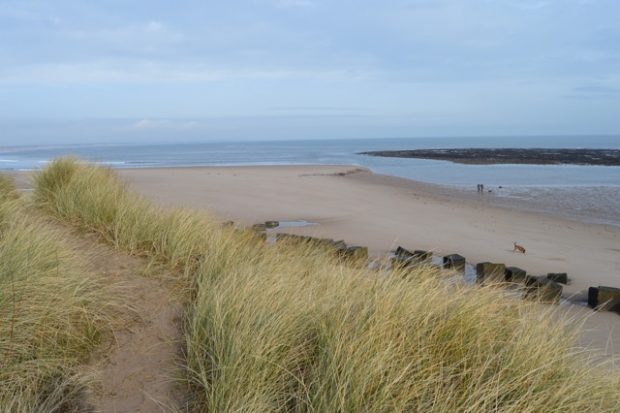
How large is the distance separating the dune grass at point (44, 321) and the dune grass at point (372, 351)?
2.40ft

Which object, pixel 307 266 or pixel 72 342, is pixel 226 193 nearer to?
pixel 307 266

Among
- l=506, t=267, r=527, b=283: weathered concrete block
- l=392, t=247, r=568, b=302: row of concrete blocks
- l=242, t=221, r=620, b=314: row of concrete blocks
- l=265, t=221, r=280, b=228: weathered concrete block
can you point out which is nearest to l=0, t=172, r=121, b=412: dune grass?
l=242, t=221, r=620, b=314: row of concrete blocks

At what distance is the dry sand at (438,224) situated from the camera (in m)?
9.60

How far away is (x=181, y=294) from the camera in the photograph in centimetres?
530

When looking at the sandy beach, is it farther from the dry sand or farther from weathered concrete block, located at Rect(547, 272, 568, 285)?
weathered concrete block, located at Rect(547, 272, 568, 285)

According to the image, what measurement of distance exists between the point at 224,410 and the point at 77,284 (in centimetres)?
208

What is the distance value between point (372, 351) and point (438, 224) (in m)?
11.0

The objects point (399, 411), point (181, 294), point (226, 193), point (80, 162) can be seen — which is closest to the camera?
point (399, 411)

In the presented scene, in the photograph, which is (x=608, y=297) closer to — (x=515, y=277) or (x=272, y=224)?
(x=515, y=277)

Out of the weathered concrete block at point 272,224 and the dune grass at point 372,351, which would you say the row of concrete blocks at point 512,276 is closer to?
the dune grass at point 372,351

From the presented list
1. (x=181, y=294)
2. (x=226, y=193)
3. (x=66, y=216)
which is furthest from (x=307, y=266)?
(x=226, y=193)

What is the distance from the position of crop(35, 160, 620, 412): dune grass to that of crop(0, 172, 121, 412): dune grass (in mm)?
731

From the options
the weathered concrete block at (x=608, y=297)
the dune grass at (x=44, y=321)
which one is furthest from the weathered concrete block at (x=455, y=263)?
the dune grass at (x=44, y=321)

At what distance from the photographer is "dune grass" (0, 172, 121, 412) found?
135 inches
